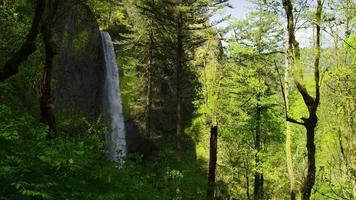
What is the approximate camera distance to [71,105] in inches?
1030

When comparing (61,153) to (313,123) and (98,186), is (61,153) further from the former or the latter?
(313,123)

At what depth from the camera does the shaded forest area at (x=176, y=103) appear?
7.70m

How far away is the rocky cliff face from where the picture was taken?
1000 inches

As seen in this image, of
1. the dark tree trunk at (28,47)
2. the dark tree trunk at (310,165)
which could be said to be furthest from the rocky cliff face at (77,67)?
the dark tree trunk at (310,165)

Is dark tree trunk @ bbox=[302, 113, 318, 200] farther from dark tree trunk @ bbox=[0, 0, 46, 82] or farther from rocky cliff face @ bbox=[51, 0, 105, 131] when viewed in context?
rocky cliff face @ bbox=[51, 0, 105, 131]

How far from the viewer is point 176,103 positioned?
30062 mm

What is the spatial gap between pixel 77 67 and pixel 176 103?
7.71 metres

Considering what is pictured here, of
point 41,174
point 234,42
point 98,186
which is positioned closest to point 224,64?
point 234,42

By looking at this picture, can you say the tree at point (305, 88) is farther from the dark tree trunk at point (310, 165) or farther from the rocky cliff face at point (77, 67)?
the rocky cliff face at point (77, 67)

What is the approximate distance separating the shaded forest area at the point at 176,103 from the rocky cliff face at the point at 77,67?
0.37ft

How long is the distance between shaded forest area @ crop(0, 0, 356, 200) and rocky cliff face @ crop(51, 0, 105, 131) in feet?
0.37

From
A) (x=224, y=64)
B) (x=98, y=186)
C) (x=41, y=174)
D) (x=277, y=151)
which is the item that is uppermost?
(x=224, y=64)

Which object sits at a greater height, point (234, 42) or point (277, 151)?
point (234, 42)

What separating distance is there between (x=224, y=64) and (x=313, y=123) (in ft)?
32.6
